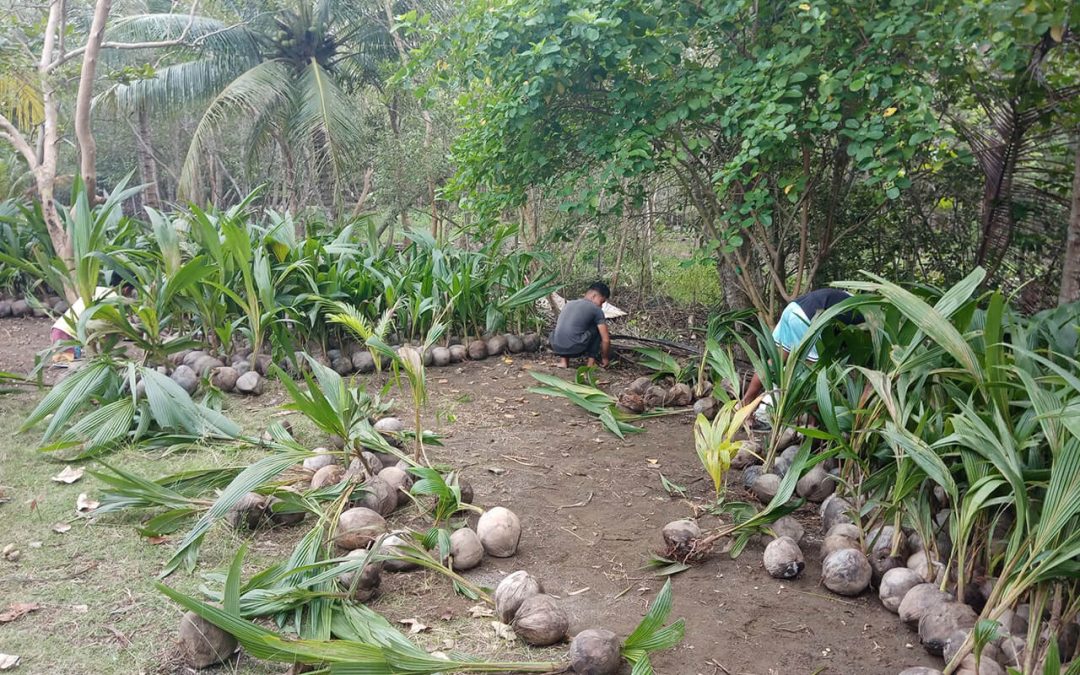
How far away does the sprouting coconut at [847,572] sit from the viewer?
264 centimetres

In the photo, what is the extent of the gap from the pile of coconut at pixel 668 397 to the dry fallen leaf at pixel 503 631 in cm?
235

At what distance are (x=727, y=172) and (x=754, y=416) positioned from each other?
1.32 metres

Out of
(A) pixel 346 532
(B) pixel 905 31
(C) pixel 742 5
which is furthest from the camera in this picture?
A: (C) pixel 742 5

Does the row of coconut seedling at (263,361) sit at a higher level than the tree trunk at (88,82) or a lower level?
lower

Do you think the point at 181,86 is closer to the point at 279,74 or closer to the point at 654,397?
the point at 279,74

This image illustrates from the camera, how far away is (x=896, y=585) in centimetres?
255

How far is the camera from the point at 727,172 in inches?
169

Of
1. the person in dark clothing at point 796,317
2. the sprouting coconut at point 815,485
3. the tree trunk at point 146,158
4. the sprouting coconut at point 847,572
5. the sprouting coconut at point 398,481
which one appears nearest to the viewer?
the sprouting coconut at point 847,572

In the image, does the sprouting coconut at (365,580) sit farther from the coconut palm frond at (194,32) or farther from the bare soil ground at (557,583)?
the coconut palm frond at (194,32)

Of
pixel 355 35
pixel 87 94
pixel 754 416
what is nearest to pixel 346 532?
pixel 754 416

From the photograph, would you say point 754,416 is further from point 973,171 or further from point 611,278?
point 611,278

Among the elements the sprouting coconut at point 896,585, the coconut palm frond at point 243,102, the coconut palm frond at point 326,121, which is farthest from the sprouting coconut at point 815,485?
the coconut palm frond at point 243,102

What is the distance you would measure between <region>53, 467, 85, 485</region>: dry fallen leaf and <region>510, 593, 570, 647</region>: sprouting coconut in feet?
7.22

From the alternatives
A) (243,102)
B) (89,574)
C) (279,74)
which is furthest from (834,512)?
(279,74)
